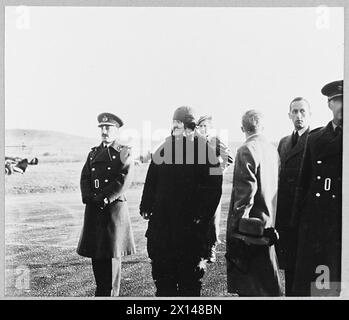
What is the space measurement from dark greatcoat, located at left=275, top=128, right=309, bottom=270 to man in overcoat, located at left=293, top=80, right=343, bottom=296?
0.03m

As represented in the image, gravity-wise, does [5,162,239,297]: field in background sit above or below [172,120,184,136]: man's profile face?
below

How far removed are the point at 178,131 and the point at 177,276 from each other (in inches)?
29.9

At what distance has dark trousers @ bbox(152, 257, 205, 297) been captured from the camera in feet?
9.94

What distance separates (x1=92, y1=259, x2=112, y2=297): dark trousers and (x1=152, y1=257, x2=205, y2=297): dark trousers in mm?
239

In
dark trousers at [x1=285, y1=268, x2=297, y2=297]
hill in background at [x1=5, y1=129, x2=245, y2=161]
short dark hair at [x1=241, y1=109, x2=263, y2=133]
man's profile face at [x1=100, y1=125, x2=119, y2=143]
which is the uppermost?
short dark hair at [x1=241, y1=109, x2=263, y2=133]

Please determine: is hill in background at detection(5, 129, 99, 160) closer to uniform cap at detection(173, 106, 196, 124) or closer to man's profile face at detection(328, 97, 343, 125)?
uniform cap at detection(173, 106, 196, 124)

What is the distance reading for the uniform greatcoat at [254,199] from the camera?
2.99 m

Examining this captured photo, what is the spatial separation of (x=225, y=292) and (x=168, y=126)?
3.06 ft

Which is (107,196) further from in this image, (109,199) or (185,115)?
(185,115)

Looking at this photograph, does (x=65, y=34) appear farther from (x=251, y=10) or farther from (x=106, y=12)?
(x=251, y=10)

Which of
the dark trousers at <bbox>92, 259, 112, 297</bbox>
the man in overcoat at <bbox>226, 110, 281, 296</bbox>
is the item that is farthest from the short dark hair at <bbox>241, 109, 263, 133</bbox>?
the dark trousers at <bbox>92, 259, 112, 297</bbox>

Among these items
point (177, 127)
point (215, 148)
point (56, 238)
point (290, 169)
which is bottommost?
point (56, 238)

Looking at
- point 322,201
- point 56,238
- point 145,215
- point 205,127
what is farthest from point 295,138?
point 56,238

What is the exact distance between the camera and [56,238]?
305 centimetres
